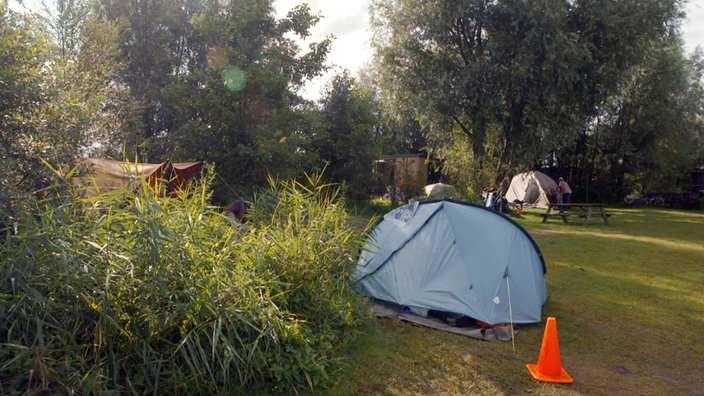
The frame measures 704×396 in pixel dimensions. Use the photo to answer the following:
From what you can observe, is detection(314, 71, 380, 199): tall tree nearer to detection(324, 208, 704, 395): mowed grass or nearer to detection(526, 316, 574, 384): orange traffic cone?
detection(324, 208, 704, 395): mowed grass

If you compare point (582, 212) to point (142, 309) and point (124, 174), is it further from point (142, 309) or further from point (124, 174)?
point (142, 309)

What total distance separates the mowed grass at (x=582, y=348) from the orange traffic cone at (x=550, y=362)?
0.08 m

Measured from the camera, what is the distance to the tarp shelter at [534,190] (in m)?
19.3

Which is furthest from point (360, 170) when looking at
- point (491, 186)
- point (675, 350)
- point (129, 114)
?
point (675, 350)

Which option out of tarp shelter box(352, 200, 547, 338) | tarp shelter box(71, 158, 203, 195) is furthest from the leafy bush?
tarp shelter box(352, 200, 547, 338)

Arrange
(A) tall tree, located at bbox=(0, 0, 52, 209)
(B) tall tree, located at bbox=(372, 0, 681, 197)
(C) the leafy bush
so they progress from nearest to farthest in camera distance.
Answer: (C) the leafy bush → (A) tall tree, located at bbox=(0, 0, 52, 209) → (B) tall tree, located at bbox=(372, 0, 681, 197)

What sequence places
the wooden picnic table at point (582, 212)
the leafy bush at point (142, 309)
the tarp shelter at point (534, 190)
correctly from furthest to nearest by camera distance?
the tarp shelter at point (534, 190), the wooden picnic table at point (582, 212), the leafy bush at point (142, 309)

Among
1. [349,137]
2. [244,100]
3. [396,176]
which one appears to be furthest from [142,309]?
[396,176]

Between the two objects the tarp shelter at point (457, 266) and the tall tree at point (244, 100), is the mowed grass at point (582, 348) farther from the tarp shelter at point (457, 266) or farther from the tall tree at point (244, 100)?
the tall tree at point (244, 100)

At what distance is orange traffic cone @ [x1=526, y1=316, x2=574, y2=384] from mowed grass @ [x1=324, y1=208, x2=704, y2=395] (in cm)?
8

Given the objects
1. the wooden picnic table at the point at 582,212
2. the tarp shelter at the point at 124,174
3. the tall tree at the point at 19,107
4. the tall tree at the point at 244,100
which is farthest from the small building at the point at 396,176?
the tall tree at the point at 19,107

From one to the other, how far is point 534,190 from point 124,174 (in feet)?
57.2

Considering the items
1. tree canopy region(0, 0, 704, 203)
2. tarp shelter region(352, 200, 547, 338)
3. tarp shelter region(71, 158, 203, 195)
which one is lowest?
tarp shelter region(352, 200, 547, 338)

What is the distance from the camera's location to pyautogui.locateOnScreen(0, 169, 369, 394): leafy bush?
2664 millimetres
